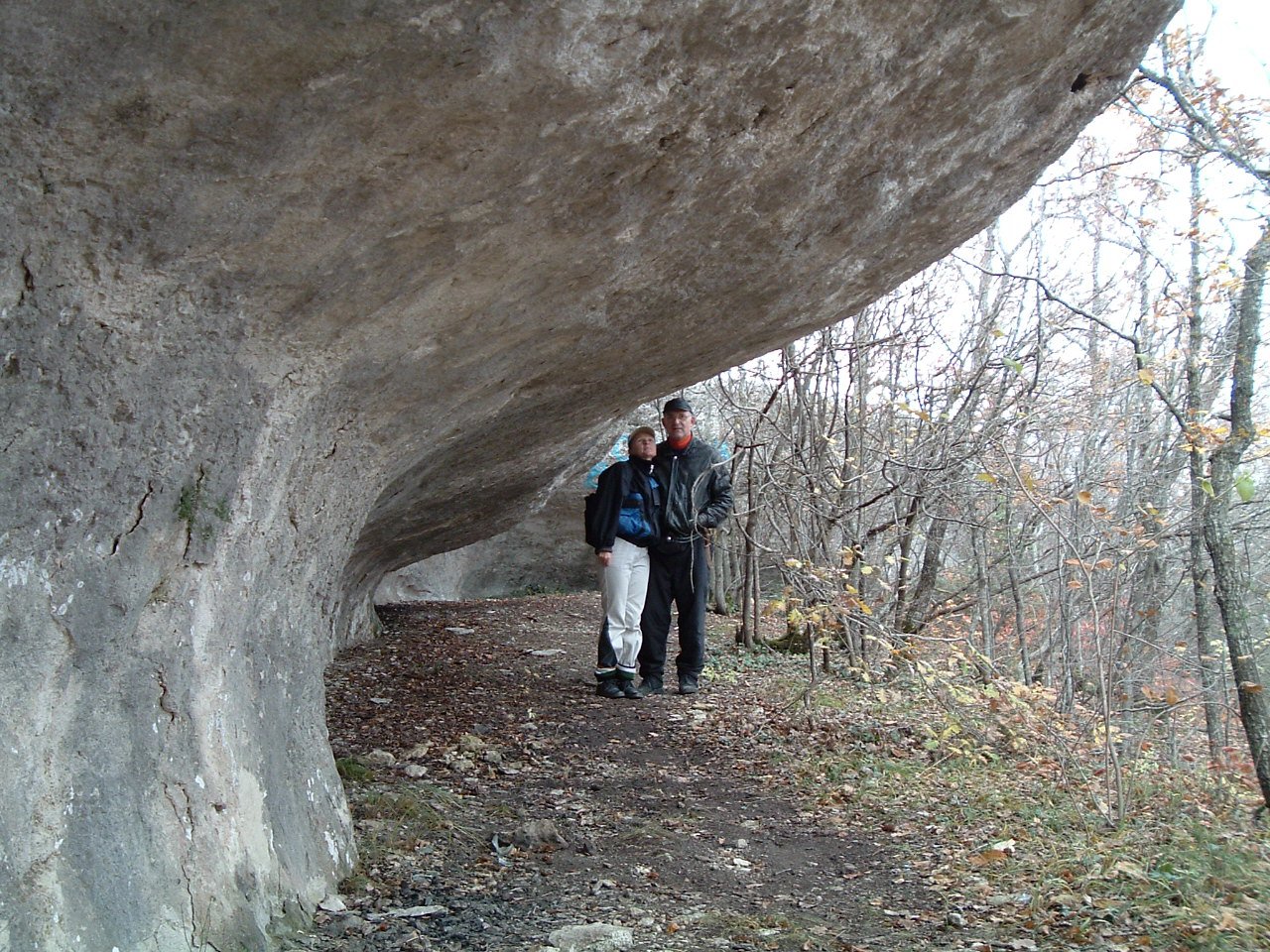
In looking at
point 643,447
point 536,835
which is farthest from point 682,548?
point 536,835

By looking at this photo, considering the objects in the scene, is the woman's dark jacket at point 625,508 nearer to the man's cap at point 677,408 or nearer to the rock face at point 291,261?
the man's cap at point 677,408

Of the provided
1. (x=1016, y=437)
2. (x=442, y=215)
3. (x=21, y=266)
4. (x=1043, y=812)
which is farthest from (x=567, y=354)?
(x=1016, y=437)

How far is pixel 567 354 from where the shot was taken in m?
3.87

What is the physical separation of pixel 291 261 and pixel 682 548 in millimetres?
4155

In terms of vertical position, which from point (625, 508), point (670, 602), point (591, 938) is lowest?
point (591, 938)

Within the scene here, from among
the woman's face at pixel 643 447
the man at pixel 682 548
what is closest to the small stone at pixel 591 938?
the man at pixel 682 548

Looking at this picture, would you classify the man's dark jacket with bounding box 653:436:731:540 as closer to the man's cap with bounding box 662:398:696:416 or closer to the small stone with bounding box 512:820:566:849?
the man's cap with bounding box 662:398:696:416

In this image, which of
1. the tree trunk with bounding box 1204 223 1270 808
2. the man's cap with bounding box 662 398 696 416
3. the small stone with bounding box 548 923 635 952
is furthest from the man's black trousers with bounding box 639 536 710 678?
the small stone with bounding box 548 923 635 952

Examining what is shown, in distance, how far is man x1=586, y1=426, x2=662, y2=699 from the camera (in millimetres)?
6270

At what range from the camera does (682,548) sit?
643 cm

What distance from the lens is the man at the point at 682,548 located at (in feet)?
20.8

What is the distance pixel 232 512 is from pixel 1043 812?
11.0ft

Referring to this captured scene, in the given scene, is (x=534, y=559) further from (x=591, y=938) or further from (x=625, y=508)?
(x=591, y=938)

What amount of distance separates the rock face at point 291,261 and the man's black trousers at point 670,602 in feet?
9.51
